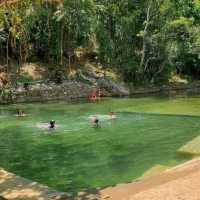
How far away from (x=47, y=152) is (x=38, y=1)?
1283 centimetres

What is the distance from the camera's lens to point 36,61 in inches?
2045

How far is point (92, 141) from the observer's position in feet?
78.7

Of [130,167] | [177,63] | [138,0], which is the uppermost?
[138,0]

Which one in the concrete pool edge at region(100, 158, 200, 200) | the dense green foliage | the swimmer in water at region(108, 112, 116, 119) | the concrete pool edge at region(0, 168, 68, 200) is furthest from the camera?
the dense green foliage

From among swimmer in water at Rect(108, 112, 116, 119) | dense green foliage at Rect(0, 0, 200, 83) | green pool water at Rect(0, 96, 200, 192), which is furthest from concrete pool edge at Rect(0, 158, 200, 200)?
dense green foliage at Rect(0, 0, 200, 83)

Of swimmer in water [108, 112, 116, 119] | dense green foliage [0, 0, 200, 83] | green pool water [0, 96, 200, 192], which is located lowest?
green pool water [0, 96, 200, 192]

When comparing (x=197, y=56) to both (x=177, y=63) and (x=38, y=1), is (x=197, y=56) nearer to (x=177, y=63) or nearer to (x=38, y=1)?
(x=177, y=63)

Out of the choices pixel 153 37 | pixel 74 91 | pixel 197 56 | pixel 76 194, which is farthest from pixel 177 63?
pixel 76 194

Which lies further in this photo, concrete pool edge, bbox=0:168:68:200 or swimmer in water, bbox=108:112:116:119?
swimmer in water, bbox=108:112:116:119

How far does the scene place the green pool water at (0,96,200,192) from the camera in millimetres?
17375

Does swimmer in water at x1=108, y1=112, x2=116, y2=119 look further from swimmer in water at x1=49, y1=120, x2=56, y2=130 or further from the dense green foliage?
the dense green foliage

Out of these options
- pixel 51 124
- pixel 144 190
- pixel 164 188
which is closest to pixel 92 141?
pixel 51 124

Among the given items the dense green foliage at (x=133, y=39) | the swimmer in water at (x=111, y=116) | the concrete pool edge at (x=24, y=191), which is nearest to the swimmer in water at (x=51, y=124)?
the swimmer in water at (x=111, y=116)

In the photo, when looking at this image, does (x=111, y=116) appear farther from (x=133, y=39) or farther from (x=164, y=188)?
(x=133, y=39)
